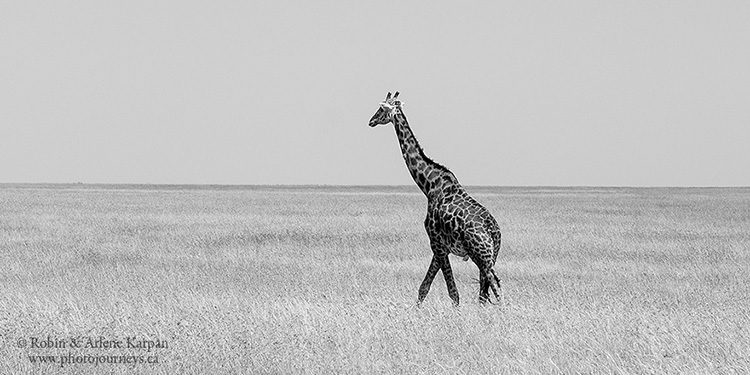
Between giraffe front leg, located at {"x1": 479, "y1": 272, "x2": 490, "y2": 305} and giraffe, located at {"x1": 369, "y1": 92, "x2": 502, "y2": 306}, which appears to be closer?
giraffe, located at {"x1": 369, "y1": 92, "x2": 502, "y2": 306}

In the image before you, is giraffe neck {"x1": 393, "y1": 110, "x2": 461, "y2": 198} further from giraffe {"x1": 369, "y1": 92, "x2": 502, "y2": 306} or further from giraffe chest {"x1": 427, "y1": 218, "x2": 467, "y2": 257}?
giraffe chest {"x1": 427, "y1": 218, "x2": 467, "y2": 257}

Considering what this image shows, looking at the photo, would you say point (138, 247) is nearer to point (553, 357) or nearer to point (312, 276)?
point (312, 276)

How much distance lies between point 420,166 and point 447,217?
96 cm

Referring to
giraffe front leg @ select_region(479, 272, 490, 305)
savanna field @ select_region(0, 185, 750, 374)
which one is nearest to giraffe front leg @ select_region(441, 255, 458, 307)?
savanna field @ select_region(0, 185, 750, 374)

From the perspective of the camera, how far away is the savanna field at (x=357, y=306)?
816 cm

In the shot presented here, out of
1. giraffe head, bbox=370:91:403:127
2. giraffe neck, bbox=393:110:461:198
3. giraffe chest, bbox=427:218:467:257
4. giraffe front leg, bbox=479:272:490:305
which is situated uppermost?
giraffe head, bbox=370:91:403:127

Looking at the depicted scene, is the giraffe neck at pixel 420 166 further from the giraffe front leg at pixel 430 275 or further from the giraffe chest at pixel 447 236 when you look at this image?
the giraffe front leg at pixel 430 275

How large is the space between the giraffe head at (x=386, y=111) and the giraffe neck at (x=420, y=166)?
74 millimetres

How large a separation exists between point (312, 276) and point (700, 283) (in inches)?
292

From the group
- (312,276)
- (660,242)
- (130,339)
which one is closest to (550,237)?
(660,242)

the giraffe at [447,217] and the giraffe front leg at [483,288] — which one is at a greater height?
the giraffe at [447,217]

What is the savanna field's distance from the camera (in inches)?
321

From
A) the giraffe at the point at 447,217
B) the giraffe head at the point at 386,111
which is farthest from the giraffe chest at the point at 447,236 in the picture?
the giraffe head at the point at 386,111

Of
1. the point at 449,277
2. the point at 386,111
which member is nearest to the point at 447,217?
the point at 449,277
